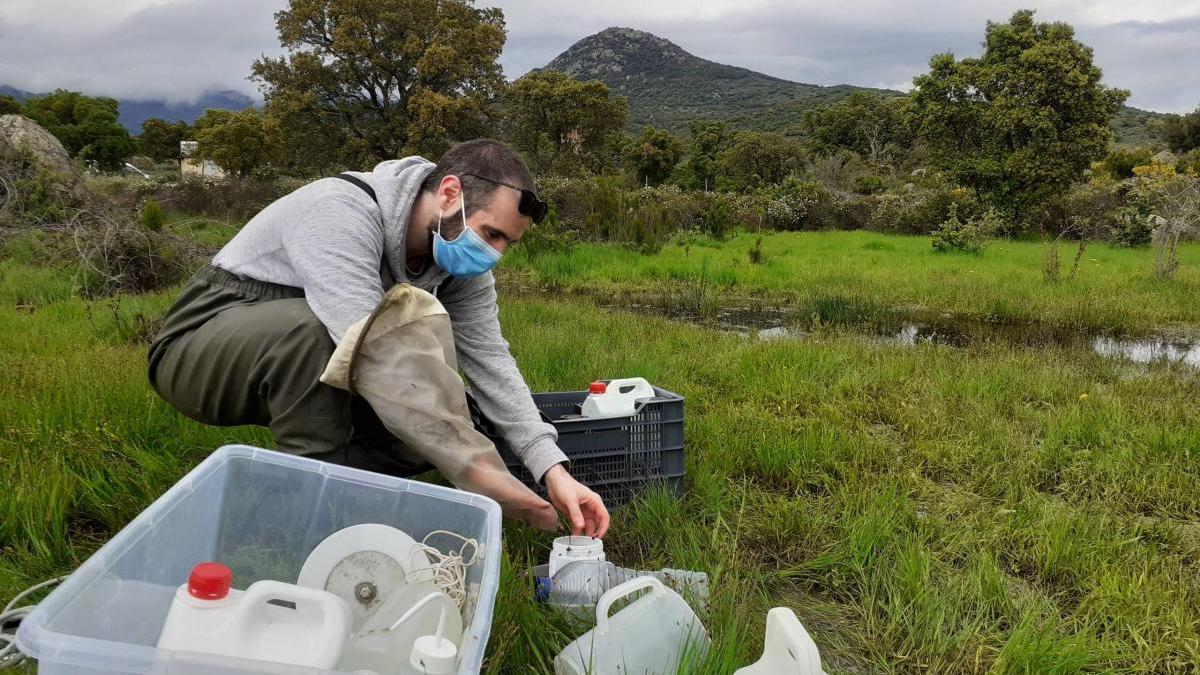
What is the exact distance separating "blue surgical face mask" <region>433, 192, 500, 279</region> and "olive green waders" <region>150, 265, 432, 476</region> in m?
0.39

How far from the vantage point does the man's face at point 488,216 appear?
2088mm

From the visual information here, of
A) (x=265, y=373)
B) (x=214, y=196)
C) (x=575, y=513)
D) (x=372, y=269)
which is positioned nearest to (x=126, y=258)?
(x=265, y=373)

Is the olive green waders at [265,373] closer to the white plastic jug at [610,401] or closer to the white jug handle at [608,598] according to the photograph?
the white plastic jug at [610,401]

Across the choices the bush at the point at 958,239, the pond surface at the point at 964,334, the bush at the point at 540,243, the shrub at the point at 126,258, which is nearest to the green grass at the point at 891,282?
the bush at the point at 540,243

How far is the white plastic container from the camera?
2.81 ft

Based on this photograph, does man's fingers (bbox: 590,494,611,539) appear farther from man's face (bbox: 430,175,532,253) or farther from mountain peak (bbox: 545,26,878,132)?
mountain peak (bbox: 545,26,878,132)

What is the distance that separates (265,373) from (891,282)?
26.3 ft

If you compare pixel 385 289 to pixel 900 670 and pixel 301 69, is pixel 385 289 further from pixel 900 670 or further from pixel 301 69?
pixel 301 69

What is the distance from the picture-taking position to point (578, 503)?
72.8 inches

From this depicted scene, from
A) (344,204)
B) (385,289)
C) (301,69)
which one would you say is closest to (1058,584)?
(385,289)

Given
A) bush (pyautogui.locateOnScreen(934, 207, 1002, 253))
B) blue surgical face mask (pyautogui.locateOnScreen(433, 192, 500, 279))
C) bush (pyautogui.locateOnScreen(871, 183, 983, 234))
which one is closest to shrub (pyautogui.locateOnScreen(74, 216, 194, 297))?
blue surgical face mask (pyautogui.locateOnScreen(433, 192, 500, 279))

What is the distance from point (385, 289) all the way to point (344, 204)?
11.7 inches

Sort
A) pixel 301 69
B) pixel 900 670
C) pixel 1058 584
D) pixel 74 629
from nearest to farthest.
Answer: pixel 74 629 → pixel 900 670 → pixel 1058 584 → pixel 301 69

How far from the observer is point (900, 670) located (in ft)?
5.89
